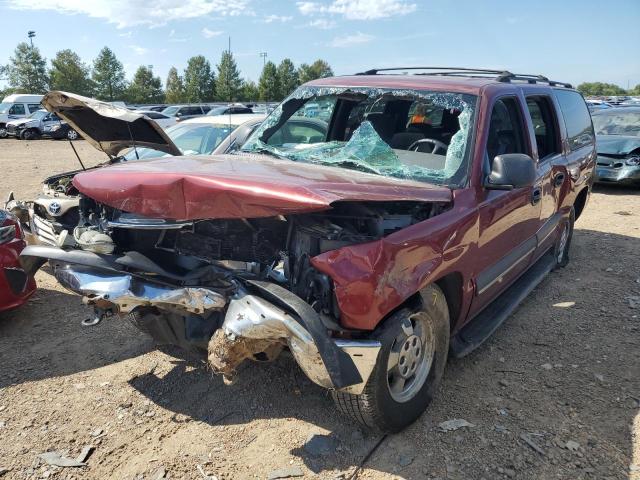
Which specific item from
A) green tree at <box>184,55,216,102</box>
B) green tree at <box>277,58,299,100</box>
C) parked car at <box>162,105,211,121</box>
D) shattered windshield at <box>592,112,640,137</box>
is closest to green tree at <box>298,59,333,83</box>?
green tree at <box>277,58,299,100</box>

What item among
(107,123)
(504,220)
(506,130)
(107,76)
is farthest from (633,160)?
(107,76)

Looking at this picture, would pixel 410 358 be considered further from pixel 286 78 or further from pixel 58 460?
pixel 286 78

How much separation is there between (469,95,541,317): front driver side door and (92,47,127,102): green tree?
67.3m

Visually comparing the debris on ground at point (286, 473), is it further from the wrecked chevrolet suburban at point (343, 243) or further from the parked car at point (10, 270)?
the parked car at point (10, 270)

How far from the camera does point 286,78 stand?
69.4 meters

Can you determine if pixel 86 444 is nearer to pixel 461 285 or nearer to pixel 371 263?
pixel 371 263

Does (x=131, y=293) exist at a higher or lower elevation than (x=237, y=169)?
lower

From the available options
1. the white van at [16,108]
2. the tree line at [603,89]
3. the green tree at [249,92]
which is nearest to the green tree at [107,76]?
the green tree at [249,92]

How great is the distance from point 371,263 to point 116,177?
5.02 feet

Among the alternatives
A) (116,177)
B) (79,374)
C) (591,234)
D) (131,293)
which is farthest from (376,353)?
(591,234)

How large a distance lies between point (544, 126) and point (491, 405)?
2783 mm

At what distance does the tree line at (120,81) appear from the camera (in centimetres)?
5994

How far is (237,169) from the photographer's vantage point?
9.56 feet

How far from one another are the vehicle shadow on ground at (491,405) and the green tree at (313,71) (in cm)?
7087
